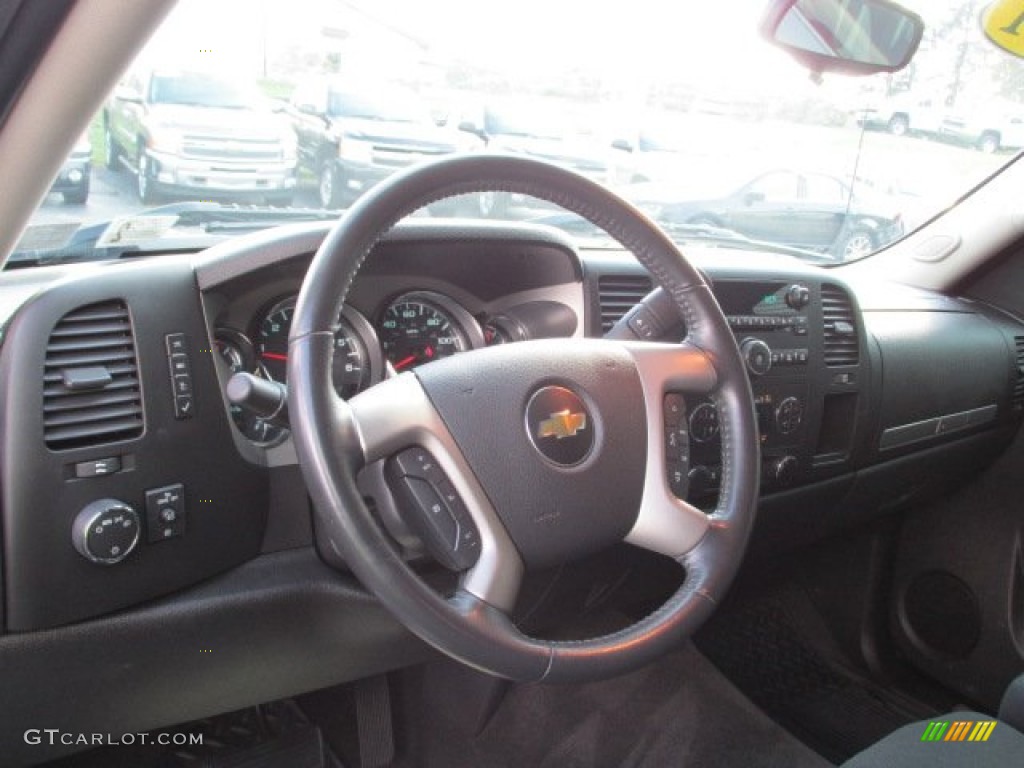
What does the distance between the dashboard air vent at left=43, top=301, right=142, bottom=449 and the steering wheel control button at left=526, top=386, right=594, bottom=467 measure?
0.62 m

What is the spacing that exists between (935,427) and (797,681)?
83cm

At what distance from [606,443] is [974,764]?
0.85 metres

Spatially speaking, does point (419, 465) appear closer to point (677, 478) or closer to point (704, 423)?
point (677, 478)

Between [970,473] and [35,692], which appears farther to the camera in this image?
[970,473]

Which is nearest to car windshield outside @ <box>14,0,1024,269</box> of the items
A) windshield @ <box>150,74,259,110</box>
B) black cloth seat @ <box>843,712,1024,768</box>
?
windshield @ <box>150,74,259,110</box>

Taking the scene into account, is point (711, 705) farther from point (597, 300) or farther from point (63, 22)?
point (63, 22)

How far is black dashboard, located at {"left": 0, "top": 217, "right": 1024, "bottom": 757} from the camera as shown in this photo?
54.1 inches

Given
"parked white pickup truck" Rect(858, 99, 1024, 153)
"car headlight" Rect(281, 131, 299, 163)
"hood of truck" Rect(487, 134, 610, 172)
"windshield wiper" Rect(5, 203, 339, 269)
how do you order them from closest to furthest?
"windshield wiper" Rect(5, 203, 339, 269)
"car headlight" Rect(281, 131, 299, 163)
"hood of truck" Rect(487, 134, 610, 172)
"parked white pickup truck" Rect(858, 99, 1024, 153)

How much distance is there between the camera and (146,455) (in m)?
1.45

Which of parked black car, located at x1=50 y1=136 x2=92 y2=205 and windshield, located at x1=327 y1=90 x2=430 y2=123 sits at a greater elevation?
windshield, located at x1=327 y1=90 x2=430 y2=123

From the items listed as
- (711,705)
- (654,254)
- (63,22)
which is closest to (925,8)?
(654,254)

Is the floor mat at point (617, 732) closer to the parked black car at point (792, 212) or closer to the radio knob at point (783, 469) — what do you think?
the radio knob at point (783, 469)

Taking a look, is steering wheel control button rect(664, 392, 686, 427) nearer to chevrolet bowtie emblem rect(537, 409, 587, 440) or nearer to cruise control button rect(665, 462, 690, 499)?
cruise control button rect(665, 462, 690, 499)

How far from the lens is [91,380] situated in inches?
54.6
